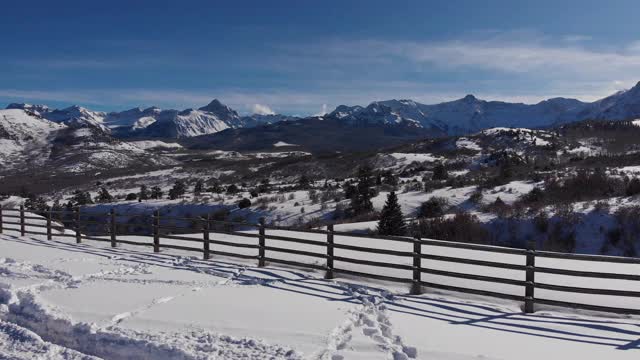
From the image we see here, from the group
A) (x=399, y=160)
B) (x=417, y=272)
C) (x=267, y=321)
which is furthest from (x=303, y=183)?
(x=267, y=321)

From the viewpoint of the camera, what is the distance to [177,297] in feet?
36.9

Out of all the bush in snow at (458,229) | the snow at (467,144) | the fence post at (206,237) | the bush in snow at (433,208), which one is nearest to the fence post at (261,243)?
the fence post at (206,237)

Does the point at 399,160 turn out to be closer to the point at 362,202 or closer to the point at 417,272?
the point at 362,202

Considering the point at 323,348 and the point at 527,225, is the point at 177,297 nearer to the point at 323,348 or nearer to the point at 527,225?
the point at 323,348

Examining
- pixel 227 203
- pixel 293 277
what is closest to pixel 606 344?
pixel 293 277

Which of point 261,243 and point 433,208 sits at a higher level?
point 261,243

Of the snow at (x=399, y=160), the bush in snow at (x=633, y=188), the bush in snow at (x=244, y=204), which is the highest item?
the snow at (x=399, y=160)

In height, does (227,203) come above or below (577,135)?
below

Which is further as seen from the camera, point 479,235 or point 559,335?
point 479,235

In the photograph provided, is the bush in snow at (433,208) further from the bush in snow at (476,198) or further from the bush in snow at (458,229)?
the bush in snow at (458,229)

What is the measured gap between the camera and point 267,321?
9633mm

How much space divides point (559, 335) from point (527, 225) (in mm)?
14795

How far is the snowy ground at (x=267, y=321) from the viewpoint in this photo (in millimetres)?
8352

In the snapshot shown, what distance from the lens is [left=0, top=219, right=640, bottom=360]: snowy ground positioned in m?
8.35
